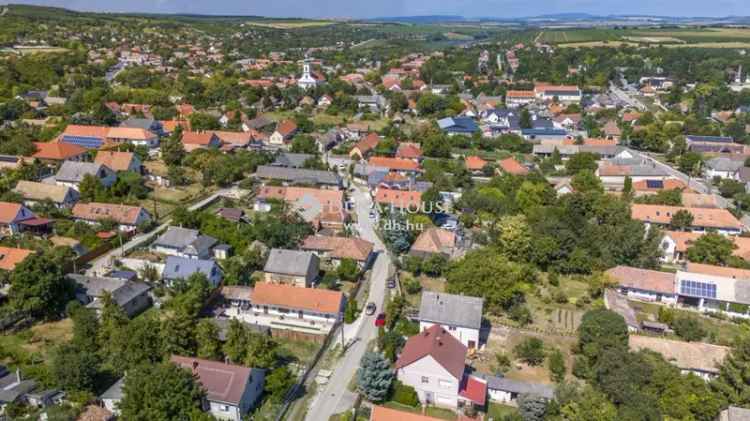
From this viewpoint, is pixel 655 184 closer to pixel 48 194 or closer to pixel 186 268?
pixel 186 268

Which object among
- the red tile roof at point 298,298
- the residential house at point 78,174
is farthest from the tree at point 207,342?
the residential house at point 78,174

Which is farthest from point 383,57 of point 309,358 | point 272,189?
point 309,358

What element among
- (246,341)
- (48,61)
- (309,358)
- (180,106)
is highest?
(48,61)

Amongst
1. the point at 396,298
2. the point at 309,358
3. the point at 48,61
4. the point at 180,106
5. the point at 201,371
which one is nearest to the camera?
the point at 201,371

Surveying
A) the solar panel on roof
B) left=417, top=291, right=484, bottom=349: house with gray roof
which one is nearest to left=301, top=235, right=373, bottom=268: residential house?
left=417, top=291, right=484, bottom=349: house with gray roof

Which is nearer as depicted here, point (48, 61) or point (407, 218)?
point (407, 218)

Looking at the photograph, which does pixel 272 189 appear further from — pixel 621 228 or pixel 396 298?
pixel 621 228

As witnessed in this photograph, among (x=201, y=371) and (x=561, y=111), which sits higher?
(x=561, y=111)
